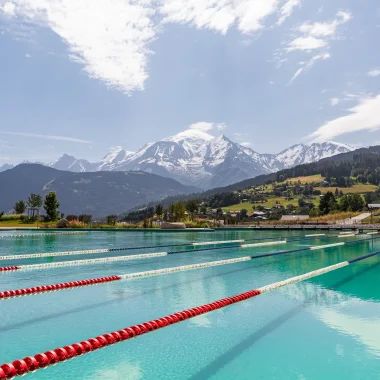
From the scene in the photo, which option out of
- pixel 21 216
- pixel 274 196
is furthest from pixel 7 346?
pixel 274 196

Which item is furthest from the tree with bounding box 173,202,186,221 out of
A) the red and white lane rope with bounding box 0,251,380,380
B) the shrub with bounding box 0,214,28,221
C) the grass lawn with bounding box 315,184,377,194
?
the grass lawn with bounding box 315,184,377,194

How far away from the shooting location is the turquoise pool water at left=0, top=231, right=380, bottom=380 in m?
7.34

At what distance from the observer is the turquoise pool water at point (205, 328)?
734 centimetres

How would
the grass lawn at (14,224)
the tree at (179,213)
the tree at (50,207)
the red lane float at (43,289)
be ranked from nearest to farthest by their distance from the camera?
the red lane float at (43,289) < the grass lawn at (14,224) < the tree at (50,207) < the tree at (179,213)

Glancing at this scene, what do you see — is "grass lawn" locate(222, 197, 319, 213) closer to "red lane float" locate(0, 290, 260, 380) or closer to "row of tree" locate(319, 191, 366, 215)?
"row of tree" locate(319, 191, 366, 215)

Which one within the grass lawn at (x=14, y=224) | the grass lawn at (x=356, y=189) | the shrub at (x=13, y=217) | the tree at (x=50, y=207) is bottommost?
the grass lawn at (x=14, y=224)

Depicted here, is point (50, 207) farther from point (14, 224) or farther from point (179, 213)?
point (179, 213)

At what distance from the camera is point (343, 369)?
24.5ft

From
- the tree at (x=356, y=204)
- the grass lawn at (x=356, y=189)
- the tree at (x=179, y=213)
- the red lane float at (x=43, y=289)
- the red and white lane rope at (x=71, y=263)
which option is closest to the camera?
the red lane float at (x=43, y=289)

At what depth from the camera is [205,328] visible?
9695 millimetres

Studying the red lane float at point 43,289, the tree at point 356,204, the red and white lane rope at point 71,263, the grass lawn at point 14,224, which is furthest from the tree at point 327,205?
the red lane float at point 43,289

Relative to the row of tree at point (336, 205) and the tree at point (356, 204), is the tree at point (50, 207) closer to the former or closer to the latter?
the row of tree at point (336, 205)

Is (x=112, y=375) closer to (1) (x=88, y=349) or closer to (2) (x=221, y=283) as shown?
(1) (x=88, y=349)

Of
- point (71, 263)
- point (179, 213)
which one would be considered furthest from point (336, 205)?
point (71, 263)
